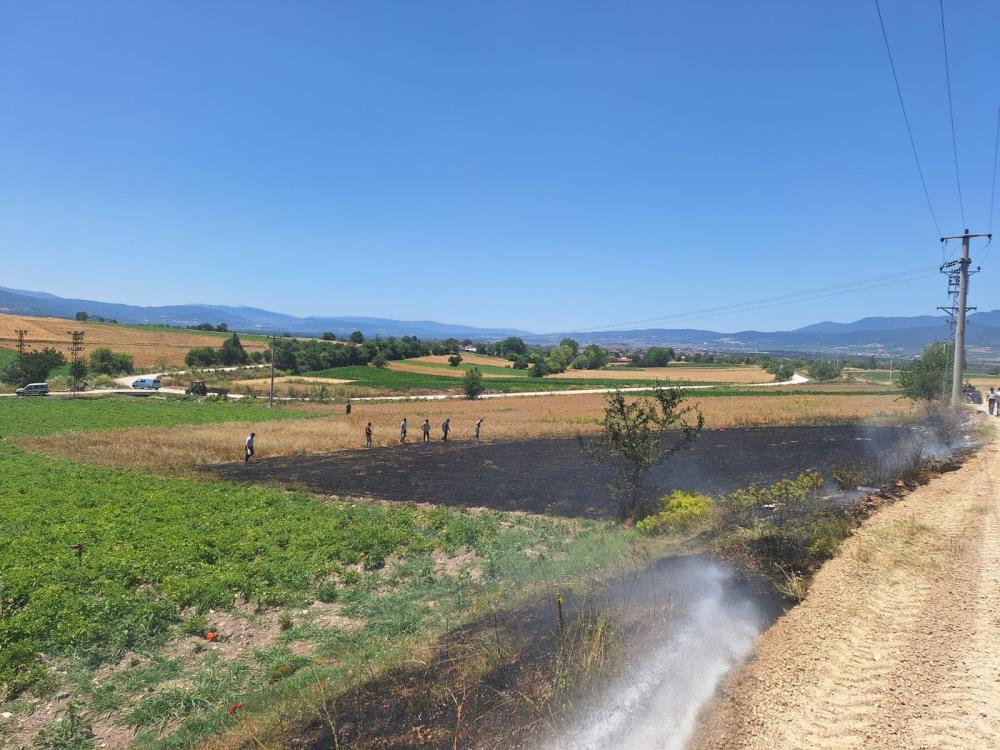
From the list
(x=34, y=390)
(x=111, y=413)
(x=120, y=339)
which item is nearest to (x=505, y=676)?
(x=111, y=413)

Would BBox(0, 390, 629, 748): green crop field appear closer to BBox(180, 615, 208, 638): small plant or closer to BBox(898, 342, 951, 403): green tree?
BBox(180, 615, 208, 638): small plant

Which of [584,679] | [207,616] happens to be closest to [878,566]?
[584,679]

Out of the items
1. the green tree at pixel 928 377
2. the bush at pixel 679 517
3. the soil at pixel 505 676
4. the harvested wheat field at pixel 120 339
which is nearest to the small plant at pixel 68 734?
the soil at pixel 505 676

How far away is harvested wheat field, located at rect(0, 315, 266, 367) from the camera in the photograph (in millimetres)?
104688

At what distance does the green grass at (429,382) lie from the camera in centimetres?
8788

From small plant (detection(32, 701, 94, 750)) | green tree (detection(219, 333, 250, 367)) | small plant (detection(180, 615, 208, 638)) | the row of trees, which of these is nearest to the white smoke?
small plant (detection(32, 701, 94, 750))

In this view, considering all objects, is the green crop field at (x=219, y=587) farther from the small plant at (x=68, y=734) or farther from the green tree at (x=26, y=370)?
the green tree at (x=26, y=370)

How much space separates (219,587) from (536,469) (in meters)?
18.2

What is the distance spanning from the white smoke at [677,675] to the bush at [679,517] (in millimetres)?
4355

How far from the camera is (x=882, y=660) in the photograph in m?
7.44

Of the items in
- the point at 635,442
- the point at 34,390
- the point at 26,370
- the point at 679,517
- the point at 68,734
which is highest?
the point at 635,442

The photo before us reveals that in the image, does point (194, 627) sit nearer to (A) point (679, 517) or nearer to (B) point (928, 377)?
(A) point (679, 517)

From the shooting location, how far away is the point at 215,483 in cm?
2409

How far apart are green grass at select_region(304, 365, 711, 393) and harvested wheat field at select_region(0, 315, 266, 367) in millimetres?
32694
